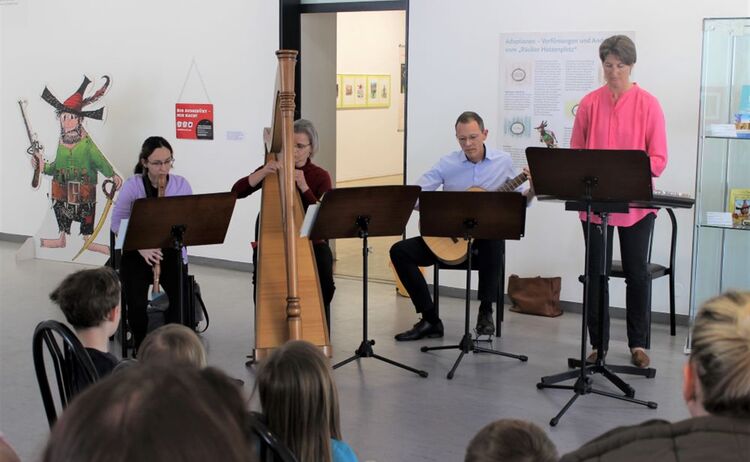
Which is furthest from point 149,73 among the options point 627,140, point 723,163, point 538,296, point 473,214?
point 723,163

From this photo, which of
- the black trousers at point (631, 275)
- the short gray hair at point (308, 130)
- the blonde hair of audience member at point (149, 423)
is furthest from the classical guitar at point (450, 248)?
the blonde hair of audience member at point (149, 423)

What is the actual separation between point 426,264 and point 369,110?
8.10 m

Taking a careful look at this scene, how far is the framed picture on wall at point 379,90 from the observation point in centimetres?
1327

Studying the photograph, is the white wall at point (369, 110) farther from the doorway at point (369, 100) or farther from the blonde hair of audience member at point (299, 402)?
the blonde hair of audience member at point (299, 402)

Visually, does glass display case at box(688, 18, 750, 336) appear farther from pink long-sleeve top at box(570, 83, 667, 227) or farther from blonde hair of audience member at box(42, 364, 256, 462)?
blonde hair of audience member at box(42, 364, 256, 462)

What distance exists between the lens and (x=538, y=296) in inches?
241

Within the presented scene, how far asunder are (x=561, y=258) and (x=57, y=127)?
4.86 metres

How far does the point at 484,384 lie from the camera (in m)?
4.60

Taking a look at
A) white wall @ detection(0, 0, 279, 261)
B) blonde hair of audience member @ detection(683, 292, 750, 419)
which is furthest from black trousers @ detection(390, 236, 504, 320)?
blonde hair of audience member @ detection(683, 292, 750, 419)

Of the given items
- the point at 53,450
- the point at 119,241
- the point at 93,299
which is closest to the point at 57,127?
the point at 119,241

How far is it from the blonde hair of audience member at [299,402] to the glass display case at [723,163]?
127 inches

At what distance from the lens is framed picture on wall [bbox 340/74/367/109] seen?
12.6 metres

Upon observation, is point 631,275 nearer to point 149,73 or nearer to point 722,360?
point 722,360

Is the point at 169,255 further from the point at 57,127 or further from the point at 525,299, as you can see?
the point at 57,127
